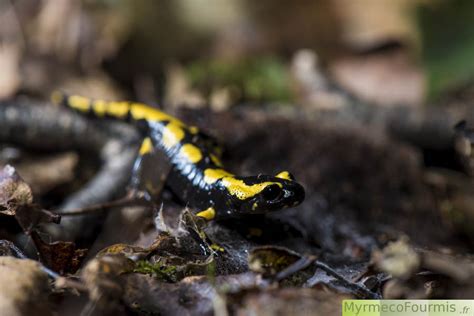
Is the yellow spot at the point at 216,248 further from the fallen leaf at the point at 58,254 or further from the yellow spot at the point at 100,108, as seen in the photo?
the yellow spot at the point at 100,108

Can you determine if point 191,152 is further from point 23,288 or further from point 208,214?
point 23,288

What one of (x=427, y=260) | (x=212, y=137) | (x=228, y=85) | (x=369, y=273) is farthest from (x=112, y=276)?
(x=228, y=85)

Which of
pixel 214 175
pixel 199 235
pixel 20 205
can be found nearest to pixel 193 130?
pixel 214 175

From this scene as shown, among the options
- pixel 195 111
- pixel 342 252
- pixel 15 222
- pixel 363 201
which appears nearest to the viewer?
pixel 15 222

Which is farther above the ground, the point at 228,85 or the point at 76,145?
the point at 228,85

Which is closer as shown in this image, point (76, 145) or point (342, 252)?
point (342, 252)

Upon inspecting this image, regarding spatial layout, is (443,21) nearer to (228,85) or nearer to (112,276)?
(228,85)

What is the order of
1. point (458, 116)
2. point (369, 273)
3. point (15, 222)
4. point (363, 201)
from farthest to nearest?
point (458, 116) < point (363, 201) < point (15, 222) < point (369, 273)

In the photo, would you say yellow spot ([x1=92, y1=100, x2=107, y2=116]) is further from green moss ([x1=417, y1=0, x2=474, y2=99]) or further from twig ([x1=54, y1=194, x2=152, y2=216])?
green moss ([x1=417, y1=0, x2=474, y2=99])
